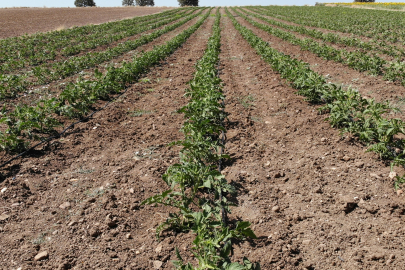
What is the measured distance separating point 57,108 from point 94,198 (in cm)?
320

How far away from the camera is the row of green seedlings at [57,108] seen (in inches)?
189

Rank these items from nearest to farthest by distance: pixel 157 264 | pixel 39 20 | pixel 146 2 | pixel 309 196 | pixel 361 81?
pixel 157 264
pixel 309 196
pixel 361 81
pixel 39 20
pixel 146 2

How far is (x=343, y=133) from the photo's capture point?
4758mm

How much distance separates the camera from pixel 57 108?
5.83 metres

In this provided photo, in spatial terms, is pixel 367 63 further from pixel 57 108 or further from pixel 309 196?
pixel 57 108

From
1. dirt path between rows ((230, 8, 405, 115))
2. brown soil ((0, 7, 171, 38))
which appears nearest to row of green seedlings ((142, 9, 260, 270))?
dirt path between rows ((230, 8, 405, 115))

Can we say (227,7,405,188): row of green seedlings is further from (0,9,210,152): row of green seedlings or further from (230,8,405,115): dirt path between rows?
(0,9,210,152): row of green seedlings

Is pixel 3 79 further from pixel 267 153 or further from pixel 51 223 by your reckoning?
pixel 267 153

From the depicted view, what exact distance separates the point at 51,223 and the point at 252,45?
11870 millimetres

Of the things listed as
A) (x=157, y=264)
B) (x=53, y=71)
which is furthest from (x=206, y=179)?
(x=53, y=71)

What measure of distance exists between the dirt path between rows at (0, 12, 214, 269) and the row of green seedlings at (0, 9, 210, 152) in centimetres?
44

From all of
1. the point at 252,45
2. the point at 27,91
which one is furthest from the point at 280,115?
the point at 252,45

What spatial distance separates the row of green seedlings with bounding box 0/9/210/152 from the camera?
4.79m

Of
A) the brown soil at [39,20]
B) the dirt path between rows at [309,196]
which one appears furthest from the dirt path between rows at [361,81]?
the brown soil at [39,20]
